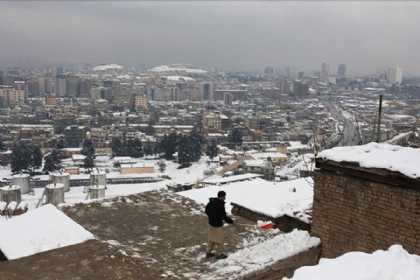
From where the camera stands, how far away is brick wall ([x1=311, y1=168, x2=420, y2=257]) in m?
3.96

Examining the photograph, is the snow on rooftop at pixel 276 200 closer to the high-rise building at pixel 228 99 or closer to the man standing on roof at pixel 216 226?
the man standing on roof at pixel 216 226

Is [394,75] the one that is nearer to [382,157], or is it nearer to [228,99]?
[228,99]

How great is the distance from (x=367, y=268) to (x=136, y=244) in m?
2.61

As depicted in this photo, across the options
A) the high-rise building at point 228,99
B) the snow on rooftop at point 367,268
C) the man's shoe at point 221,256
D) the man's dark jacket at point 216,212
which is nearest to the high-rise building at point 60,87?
the high-rise building at point 228,99

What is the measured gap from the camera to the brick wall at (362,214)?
3961 mm

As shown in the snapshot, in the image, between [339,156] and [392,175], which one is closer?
[392,175]

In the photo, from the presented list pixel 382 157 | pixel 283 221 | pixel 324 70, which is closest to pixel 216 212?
pixel 283 221

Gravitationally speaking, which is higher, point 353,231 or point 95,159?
point 353,231

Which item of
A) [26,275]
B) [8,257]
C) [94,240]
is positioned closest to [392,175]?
[94,240]

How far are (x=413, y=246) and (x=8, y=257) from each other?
3586 mm

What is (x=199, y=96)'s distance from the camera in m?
117

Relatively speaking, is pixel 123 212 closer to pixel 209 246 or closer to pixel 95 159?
pixel 209 246

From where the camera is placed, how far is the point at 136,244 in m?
4.87

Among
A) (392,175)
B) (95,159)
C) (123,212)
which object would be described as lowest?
(95,159)
